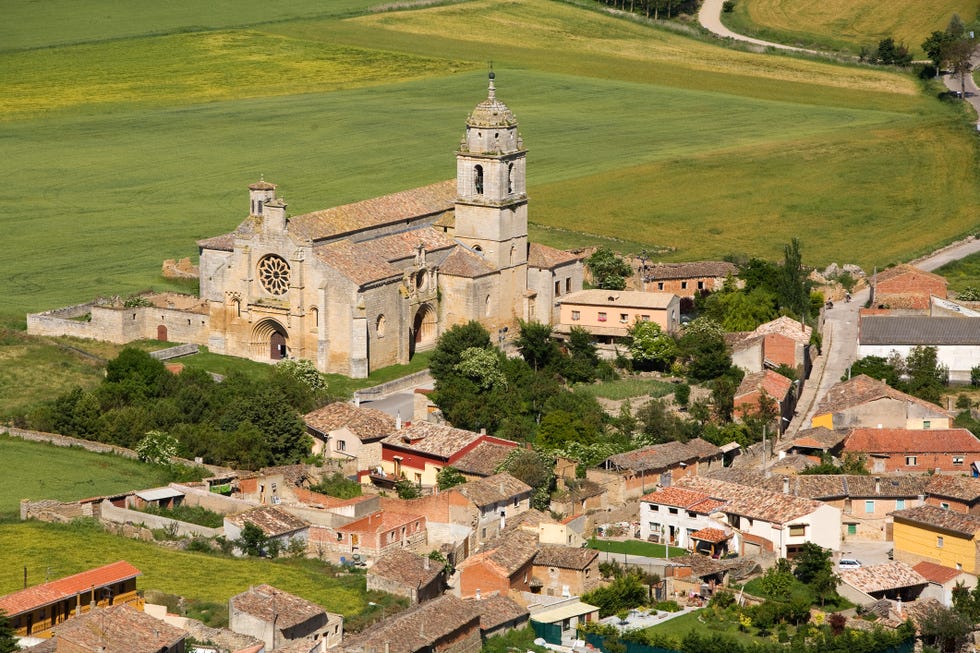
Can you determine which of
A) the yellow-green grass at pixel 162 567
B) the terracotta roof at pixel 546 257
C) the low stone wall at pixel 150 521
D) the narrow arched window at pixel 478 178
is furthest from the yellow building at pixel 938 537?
the narrow arched window at pixel 478 178

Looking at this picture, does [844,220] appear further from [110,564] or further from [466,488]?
[110,564]

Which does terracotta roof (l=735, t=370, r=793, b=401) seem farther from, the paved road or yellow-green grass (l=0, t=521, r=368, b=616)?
the paved road

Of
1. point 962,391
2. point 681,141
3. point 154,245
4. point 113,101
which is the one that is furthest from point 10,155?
point 962,391

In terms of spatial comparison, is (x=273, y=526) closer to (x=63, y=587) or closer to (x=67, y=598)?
(x=63, y=587)

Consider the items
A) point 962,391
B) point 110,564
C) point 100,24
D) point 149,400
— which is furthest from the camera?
point 100,24

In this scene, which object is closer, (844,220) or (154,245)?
(154,245)

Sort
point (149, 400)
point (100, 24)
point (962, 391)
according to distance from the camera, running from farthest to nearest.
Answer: point (100, 24) → point (962, 391) → point (149, 400)

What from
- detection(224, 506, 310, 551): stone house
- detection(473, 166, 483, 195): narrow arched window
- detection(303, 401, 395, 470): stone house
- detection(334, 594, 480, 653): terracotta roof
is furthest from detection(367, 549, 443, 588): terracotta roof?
detection(473, 166, 483, 195): narrow arched window

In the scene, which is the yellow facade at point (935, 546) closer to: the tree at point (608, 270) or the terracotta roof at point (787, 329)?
the terracotta roof at point (787, 329)
